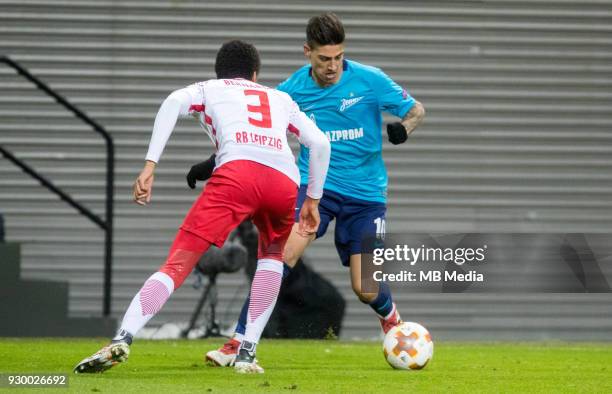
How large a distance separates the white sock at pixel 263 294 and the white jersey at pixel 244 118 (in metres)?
0.52

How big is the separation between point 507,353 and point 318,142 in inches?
147

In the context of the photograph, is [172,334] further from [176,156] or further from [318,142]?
[318,142]

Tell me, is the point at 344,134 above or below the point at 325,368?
above

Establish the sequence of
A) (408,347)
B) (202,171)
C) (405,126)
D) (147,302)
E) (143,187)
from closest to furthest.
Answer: (143,187) < (147,302) < (202,171) < (408,347) < (405,126)

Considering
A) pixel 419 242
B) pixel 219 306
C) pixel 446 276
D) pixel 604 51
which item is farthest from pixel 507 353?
pixel 604 51

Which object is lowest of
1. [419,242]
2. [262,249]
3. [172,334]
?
[172,334]

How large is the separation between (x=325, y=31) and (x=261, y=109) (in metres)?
1.35

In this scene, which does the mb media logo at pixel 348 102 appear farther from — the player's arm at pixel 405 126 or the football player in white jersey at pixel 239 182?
the football player in white jersey at pixel 239 182

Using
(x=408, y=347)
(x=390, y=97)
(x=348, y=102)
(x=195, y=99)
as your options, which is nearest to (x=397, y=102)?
(x=390, y=97)

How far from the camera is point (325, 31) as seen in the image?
824cm

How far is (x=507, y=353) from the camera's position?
1029 cm

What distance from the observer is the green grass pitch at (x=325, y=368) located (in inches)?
260

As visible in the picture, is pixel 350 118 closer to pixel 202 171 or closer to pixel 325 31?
pixel 325 31

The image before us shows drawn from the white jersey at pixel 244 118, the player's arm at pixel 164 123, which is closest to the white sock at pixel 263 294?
the white jersey at pixel 244 118
